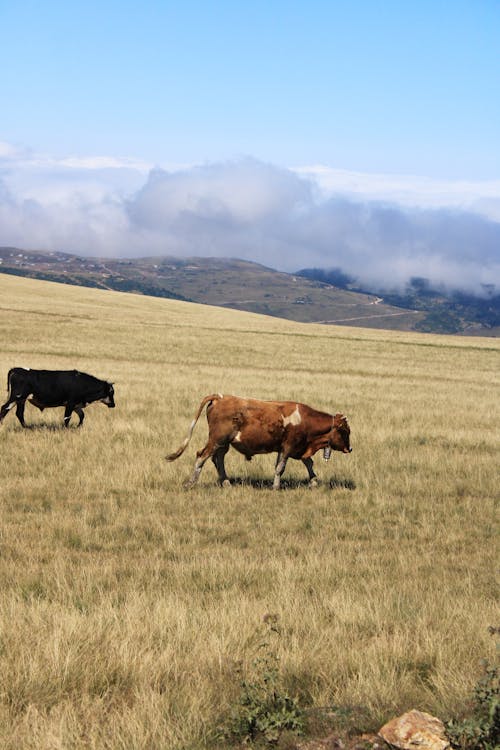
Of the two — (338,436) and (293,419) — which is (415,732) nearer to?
(293,419)

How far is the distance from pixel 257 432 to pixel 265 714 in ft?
28.1

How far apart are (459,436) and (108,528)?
39.1 ft

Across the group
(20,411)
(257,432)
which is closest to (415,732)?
(257,432)

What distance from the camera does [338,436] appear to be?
44.6 ft

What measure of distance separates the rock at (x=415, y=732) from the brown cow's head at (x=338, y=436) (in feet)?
30.1

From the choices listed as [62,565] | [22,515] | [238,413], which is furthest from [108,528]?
[238,413]

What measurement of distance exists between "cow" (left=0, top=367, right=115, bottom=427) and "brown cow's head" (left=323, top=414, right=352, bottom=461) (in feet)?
23.4

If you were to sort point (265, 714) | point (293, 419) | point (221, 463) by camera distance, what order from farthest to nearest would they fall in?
point (293, 419), point (221, 463), point (265, 714)

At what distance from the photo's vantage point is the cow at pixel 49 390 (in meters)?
16.7

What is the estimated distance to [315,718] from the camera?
4.55 m

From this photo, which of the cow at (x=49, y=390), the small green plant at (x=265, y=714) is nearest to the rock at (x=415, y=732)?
the small green plant at (x=265, y=714)

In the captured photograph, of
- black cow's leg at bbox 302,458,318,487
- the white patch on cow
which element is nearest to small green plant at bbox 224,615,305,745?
black cow's leg at bbox 302,458,318,487

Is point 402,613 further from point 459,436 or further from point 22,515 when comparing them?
point 459,436

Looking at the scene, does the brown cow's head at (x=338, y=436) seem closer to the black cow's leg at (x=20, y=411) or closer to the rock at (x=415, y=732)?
the black cow's leg at (x=20, y=411)
